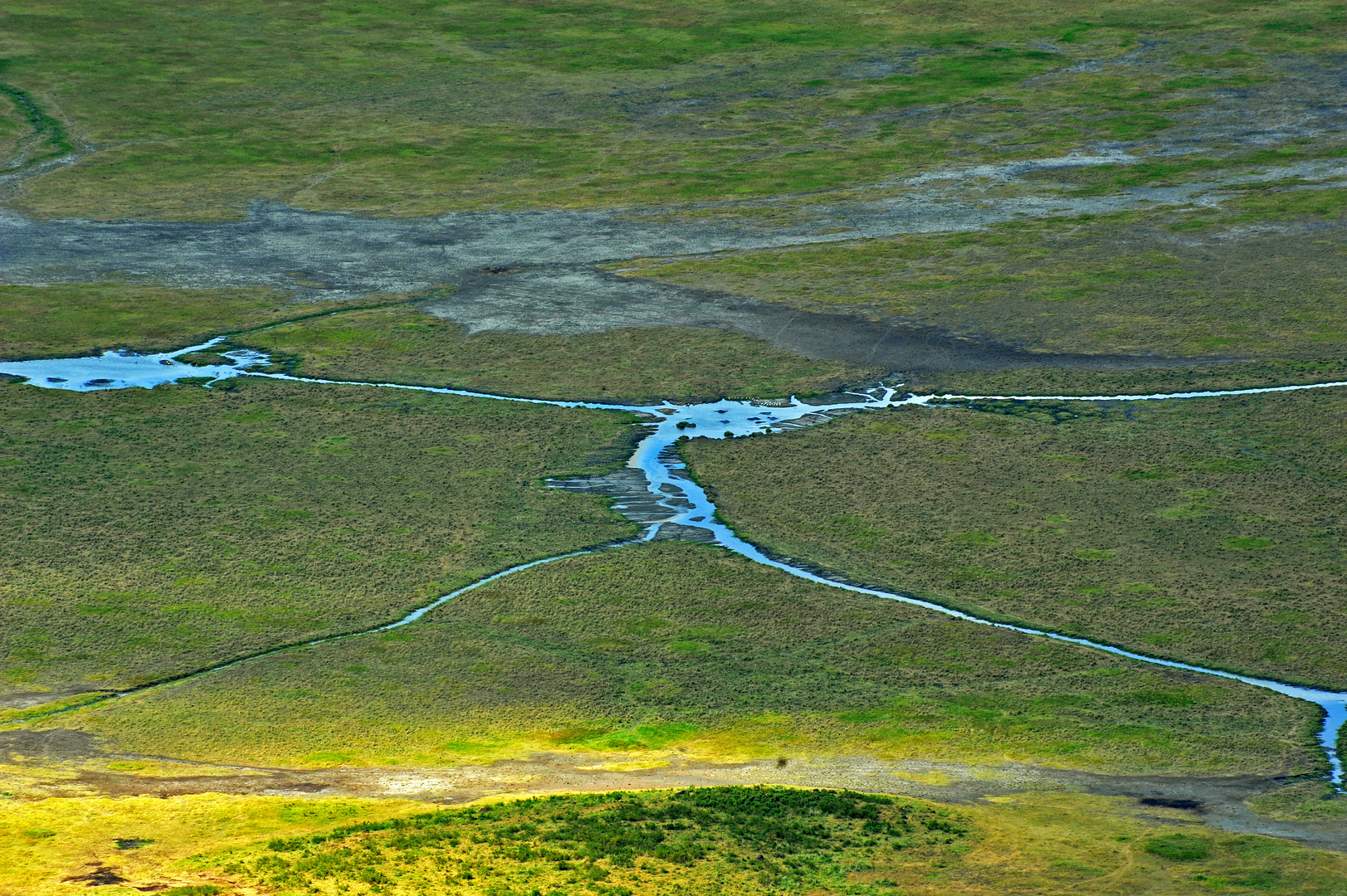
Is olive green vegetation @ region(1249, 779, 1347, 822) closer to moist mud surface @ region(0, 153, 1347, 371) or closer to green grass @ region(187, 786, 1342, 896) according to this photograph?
green grass @ region(187, 786, 1342, 896)

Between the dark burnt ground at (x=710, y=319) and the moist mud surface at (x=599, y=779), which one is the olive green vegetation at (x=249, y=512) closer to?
the moist mud surface at (x=599, y=779)

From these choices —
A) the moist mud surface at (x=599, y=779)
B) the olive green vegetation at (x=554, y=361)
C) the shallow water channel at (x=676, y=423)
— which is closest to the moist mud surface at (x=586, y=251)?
the olive green vegetation at (x=554, y=361)

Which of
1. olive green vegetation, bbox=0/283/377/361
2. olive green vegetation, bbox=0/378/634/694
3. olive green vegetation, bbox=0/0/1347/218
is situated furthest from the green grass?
olive green vegetation, bbox=0/0/1347/218

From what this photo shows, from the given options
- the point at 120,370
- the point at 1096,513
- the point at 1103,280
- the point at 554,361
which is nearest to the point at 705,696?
the point at 1096,513

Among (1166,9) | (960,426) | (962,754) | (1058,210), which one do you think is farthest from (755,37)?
(962,754)

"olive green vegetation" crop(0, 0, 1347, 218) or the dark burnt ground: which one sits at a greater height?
"olive green vegetation" crop(0, 0, 1347, 218)

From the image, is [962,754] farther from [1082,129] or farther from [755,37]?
[755,37]
